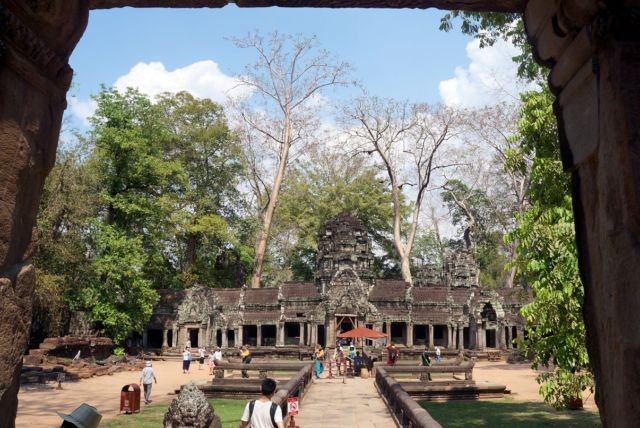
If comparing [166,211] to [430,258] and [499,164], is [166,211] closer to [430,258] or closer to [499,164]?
[499,164]

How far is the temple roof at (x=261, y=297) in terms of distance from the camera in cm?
3962

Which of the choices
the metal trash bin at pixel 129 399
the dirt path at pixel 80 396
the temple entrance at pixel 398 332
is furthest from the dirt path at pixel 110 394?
the temple entrance at pixel 398 332

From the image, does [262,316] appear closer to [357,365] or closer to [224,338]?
[224,338]

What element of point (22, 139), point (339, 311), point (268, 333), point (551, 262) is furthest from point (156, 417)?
point (268, 333)

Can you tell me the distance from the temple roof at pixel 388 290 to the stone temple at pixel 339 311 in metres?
0.07

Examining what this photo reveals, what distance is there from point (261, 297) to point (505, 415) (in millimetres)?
27955

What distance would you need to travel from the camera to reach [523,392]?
18.3m

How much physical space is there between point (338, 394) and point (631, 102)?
15.4 metres

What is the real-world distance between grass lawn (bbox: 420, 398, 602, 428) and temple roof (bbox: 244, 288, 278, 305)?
24.5 meters

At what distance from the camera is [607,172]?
2.66 metres

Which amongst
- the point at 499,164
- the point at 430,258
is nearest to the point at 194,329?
the point at 499,164

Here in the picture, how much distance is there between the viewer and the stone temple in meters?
38.1

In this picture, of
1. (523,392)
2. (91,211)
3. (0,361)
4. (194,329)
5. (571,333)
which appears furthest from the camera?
(194,329)

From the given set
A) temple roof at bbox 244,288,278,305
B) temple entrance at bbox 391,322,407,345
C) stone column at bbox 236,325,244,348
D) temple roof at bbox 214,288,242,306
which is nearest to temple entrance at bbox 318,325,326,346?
temple roof at bbox 244,288,278,305
